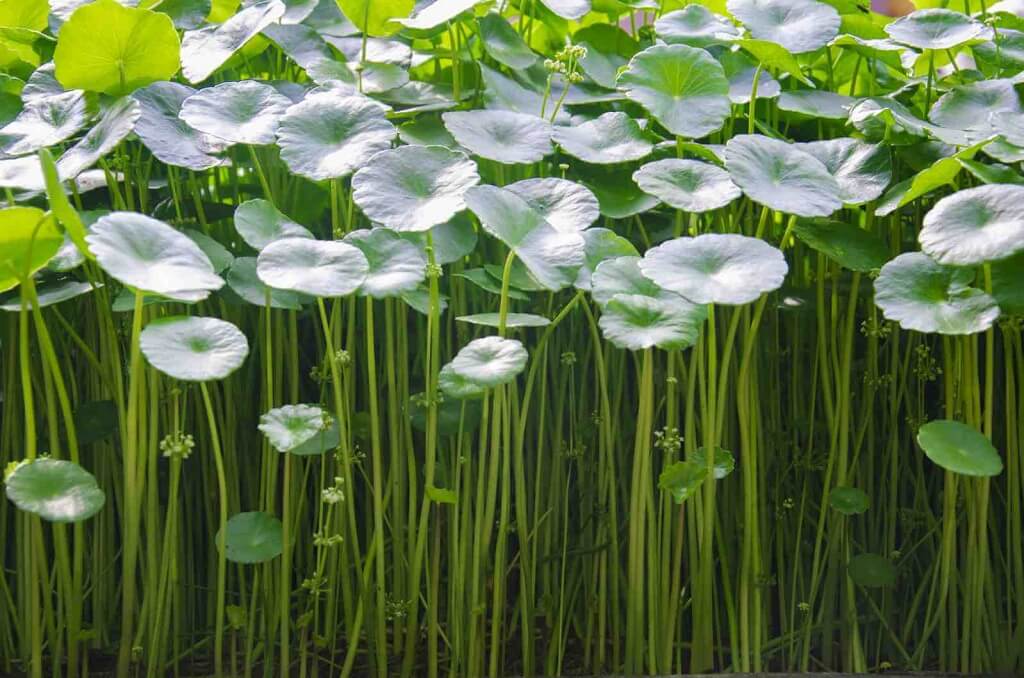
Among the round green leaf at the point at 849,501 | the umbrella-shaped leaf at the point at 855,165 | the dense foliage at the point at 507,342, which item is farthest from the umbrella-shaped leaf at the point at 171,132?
the round green leaf at the point at 849,501

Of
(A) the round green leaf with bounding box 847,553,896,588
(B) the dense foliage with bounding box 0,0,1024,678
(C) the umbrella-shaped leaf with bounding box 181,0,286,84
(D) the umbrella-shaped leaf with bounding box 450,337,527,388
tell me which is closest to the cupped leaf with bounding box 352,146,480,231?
(B) the dense foliage with bounding box 0,0,1024,678

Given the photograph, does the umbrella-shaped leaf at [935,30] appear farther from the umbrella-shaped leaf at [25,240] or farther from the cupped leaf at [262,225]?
the umbrella-shaped leaf at [25,240]

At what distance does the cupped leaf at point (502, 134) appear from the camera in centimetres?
129

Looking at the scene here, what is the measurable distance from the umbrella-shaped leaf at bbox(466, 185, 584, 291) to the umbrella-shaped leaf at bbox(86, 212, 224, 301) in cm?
30

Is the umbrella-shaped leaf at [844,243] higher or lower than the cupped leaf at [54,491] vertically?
higher

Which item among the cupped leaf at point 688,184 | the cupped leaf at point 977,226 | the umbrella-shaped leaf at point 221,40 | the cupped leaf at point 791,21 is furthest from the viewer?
the cupped leaf at point 791,21

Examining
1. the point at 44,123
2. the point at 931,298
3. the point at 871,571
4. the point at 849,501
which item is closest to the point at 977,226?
the point at 931,298

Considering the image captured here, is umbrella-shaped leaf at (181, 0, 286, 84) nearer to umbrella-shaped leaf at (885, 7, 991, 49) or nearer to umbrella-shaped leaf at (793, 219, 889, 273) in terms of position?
umbrella-shaped leaf at (793, 219, 889, 273)

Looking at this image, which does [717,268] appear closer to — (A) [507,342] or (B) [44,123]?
(A) [507,342]

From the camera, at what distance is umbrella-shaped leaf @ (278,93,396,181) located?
47.4 inches

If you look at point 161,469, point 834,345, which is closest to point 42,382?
point 161,469

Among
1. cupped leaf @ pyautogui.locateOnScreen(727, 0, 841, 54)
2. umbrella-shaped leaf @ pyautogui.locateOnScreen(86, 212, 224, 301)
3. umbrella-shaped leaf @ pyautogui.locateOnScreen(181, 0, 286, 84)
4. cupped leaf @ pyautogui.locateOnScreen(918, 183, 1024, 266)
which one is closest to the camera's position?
umbrella-shaped leaf @ pyautogui.locateOnScreen(86, 212, 224, 301)

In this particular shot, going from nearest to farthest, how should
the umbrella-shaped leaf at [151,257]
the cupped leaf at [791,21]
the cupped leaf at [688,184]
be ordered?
1. the umbrella-shaped leaf at [151,257]
2. the cupped leaf at [688,184]
3. the cupped leaf at [791,21]

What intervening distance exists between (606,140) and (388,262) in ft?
1.32
